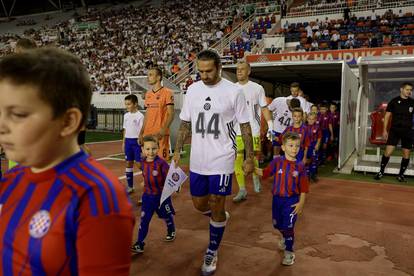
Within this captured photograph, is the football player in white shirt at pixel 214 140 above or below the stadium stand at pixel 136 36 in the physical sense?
below

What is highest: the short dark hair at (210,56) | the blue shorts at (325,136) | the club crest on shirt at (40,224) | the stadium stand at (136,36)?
the stadium stand at (136,36)

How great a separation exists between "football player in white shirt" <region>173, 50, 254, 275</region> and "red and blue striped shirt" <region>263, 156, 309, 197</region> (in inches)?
14.8

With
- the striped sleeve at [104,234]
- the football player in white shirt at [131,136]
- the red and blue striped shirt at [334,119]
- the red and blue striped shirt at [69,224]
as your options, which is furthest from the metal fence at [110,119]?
the striped sleeve at [104,234]

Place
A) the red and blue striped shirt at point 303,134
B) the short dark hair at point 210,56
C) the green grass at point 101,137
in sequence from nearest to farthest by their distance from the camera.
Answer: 1. the short dark hair at point 210,56
2. the red and blue striped shirt at point 303,134
3. the green grass at point 101,137

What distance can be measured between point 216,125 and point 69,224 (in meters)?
2.62

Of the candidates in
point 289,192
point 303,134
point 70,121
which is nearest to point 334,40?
point 303,134

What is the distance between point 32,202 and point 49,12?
4946 centimetres

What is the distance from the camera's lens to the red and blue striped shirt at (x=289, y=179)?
3670 mm

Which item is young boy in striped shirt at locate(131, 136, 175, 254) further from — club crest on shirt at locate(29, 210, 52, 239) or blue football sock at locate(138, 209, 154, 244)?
club crest on shirt at locate(29, 210, 52, 239)

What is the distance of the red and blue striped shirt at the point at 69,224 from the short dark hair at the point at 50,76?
207mm

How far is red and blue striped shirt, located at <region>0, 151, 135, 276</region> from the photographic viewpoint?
3.31 feet

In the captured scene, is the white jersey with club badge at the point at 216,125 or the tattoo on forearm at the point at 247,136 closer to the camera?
the white jersey with club badge at the point at 216,125

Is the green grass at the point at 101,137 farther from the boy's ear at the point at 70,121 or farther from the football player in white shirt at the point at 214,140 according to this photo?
the boy's ear at the point at 70,121

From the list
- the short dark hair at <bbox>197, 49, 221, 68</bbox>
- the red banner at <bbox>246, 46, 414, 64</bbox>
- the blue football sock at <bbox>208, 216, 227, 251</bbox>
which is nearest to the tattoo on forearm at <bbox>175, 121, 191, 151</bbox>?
the short dark hair at <bbox>197, 49, 221, 68</bbox>
